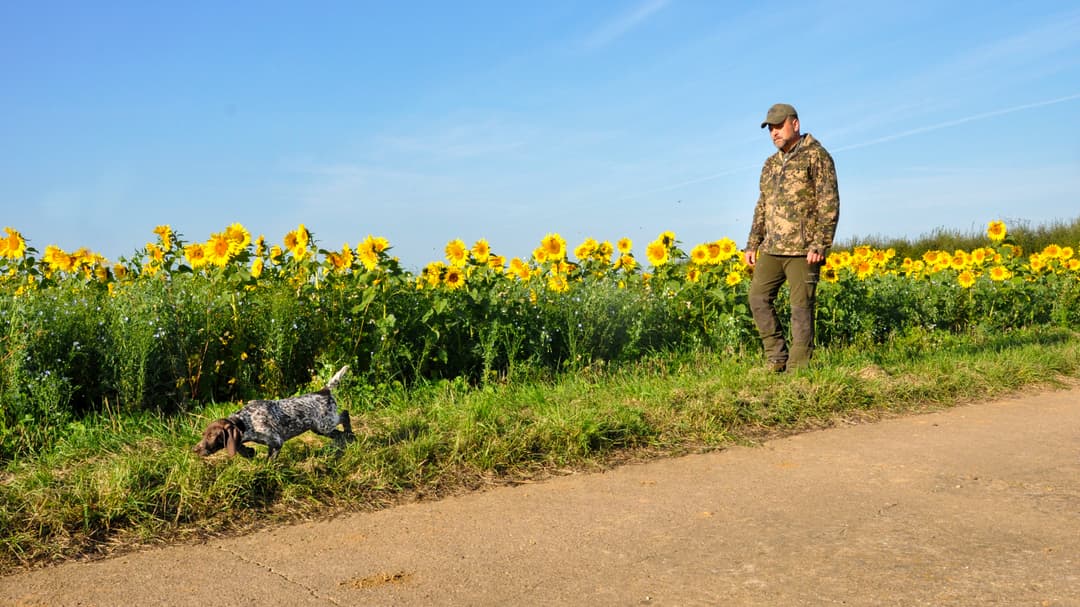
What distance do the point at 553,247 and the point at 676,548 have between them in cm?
480

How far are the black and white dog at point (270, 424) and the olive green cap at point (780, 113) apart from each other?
156 inches

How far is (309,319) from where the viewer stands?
6.23 meters

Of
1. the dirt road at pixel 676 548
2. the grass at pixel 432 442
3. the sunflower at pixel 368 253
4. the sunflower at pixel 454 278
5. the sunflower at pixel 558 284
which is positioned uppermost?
the sunflower at pixel 368 253

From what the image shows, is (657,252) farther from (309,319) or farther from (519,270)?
(309,319)

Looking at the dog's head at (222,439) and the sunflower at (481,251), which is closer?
the dog's head at (222,439)

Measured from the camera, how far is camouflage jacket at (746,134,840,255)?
6.76 m

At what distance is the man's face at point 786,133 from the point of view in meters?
6.85

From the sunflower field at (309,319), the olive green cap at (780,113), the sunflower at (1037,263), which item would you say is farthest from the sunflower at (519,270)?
the sunflower at (1037,263)

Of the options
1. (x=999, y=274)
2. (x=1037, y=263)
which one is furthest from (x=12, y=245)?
(x=1037, y=263)

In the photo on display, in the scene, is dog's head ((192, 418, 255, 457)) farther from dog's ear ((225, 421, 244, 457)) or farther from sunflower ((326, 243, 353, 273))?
sunflower ((326, 243, 353, 273))

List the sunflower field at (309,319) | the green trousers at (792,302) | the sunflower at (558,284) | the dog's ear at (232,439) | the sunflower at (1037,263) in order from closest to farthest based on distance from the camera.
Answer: the dog's ear at (232,439)
the sunflower field at (309,319)
the green trousers at (792,302)
the sunflower at (558,284)
the sunflower at (1037,263)

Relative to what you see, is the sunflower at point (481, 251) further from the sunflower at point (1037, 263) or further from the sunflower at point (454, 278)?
the sunflower at point (1037, 263)

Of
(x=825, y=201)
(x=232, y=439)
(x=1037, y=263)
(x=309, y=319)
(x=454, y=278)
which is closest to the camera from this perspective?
(x=232, y=439)

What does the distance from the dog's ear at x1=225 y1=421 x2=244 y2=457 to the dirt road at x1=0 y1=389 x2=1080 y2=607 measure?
476 mm
